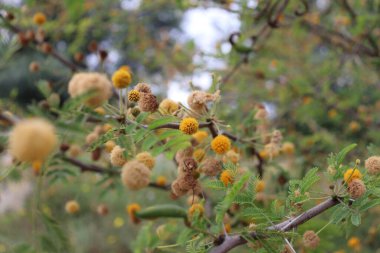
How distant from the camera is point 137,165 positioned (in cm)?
116

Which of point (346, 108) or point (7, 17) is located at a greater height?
point (7, 17)

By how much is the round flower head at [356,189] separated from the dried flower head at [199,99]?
1.86ft

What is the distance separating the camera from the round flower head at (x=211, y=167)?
5.01ft

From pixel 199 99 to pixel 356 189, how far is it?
0.63 m

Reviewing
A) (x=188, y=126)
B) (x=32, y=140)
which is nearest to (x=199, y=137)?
(x=188, y=126)

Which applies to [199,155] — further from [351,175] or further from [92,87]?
[92,87]

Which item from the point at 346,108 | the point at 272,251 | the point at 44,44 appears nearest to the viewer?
the point at 272,251

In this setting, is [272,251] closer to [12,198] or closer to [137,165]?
[137,165]

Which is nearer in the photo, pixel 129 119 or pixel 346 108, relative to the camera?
pixel 129 119

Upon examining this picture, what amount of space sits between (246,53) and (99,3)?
2730 mm

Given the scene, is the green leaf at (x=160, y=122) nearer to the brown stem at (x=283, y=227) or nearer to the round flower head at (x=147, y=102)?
the round flower head at (x=147, y=102)

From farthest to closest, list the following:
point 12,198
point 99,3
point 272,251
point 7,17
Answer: point 12,198 → point 99,3 → point 7,17 → point 272,251

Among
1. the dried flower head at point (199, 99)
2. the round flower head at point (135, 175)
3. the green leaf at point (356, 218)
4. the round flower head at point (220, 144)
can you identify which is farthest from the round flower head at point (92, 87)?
the green leaf at point (356, 218)

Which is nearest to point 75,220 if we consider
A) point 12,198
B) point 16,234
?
point 16,234
